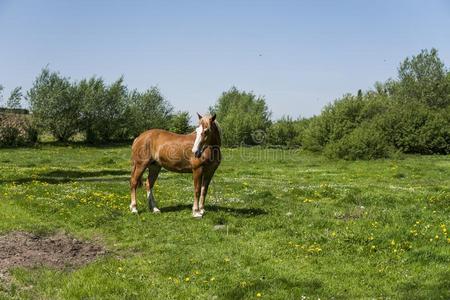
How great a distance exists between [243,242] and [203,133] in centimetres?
431

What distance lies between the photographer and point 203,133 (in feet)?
51.5

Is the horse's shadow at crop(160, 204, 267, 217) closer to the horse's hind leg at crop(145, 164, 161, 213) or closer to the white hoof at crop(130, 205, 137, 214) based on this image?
the horse's hind leg at crop(145, 164, 161, 213)

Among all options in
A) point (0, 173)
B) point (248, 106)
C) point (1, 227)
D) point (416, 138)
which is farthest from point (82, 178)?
point (248, 106)

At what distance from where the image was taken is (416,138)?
53.8m

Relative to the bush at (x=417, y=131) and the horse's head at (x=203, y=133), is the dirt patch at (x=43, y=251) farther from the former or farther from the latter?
the bush at (x=417, y=131)

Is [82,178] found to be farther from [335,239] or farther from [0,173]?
[335,239]

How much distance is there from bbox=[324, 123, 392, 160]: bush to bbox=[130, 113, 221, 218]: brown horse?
31.4 metres

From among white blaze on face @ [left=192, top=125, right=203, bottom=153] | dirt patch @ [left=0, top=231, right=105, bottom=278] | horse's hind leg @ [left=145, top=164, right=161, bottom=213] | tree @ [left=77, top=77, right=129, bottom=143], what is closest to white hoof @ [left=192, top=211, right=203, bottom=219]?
horse's hind leg @ [left=145, top=164, right=161, bottom=213]

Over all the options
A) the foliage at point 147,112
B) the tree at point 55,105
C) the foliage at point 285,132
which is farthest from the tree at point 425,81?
the tree at point 55,105

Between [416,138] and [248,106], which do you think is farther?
[248,106]

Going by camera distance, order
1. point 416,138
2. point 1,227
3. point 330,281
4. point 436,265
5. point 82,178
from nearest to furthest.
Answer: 1. point 330,281
2. point 436,265
3. point 1,227
4. point 82,178
5. point 416,138

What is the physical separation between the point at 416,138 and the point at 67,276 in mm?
50269

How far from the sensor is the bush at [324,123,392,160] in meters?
45.7

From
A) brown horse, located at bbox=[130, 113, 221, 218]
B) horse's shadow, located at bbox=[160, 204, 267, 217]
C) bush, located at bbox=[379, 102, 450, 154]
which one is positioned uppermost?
bush, located at bbox=[379, 102, 450, 154]
